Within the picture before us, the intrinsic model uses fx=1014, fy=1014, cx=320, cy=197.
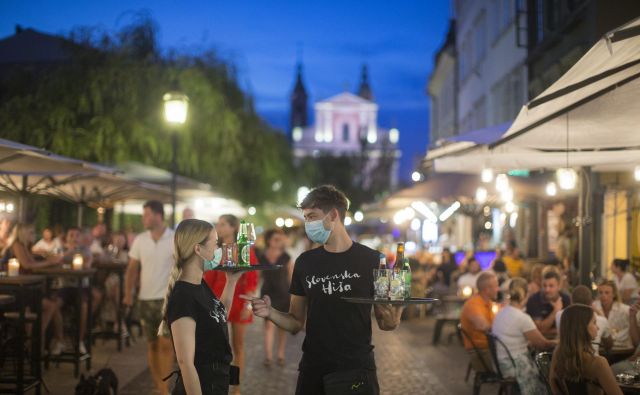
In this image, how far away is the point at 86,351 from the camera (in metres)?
13.0

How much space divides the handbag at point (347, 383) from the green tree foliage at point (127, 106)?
18.5m

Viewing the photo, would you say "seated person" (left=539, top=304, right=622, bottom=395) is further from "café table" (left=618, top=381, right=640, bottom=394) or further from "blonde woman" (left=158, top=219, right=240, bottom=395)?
"blonde woman" (left=158, top=219, right=240, bottom=395)

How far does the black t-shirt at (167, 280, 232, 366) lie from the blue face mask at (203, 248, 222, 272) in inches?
5.7

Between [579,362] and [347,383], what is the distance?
232 cm

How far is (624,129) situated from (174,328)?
219 inches

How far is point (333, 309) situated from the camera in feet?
18.9

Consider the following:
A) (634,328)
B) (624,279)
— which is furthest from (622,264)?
(634,328)

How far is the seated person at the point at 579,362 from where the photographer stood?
7086mm

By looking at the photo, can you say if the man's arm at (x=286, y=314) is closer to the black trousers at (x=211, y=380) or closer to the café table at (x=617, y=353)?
the black trousers at (x=211, y=380)

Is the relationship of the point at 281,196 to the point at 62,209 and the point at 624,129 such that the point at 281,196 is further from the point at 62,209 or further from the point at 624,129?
the point at 624,129

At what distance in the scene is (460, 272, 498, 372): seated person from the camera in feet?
35.0

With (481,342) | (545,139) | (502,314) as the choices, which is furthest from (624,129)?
(481,342)

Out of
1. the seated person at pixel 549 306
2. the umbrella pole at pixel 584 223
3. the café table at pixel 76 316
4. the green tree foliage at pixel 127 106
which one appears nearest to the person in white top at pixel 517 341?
the seated person at pixel 549 306

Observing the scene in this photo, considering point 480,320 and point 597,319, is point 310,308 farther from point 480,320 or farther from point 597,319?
point 480,320
